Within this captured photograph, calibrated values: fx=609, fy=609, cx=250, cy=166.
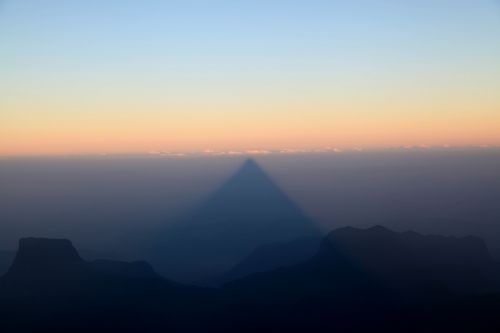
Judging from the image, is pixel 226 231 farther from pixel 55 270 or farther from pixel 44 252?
pixel 55 270

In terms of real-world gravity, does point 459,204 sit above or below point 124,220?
above

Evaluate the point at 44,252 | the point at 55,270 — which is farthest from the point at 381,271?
the point at 44,252

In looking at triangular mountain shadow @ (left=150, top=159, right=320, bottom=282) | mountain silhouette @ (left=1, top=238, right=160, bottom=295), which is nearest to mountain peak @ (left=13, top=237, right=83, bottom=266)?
mountain silhouette @ (left=1, top=238, right=160, bottom=295)

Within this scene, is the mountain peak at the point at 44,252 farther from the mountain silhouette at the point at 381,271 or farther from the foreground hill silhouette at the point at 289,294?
the mountain silhouette at the point at 381,271

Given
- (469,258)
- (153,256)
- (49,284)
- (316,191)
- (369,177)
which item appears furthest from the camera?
(369,177)

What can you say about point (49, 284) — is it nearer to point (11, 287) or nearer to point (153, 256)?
point (11, 287)

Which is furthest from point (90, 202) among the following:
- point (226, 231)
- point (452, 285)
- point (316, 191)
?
point (452, 285)
